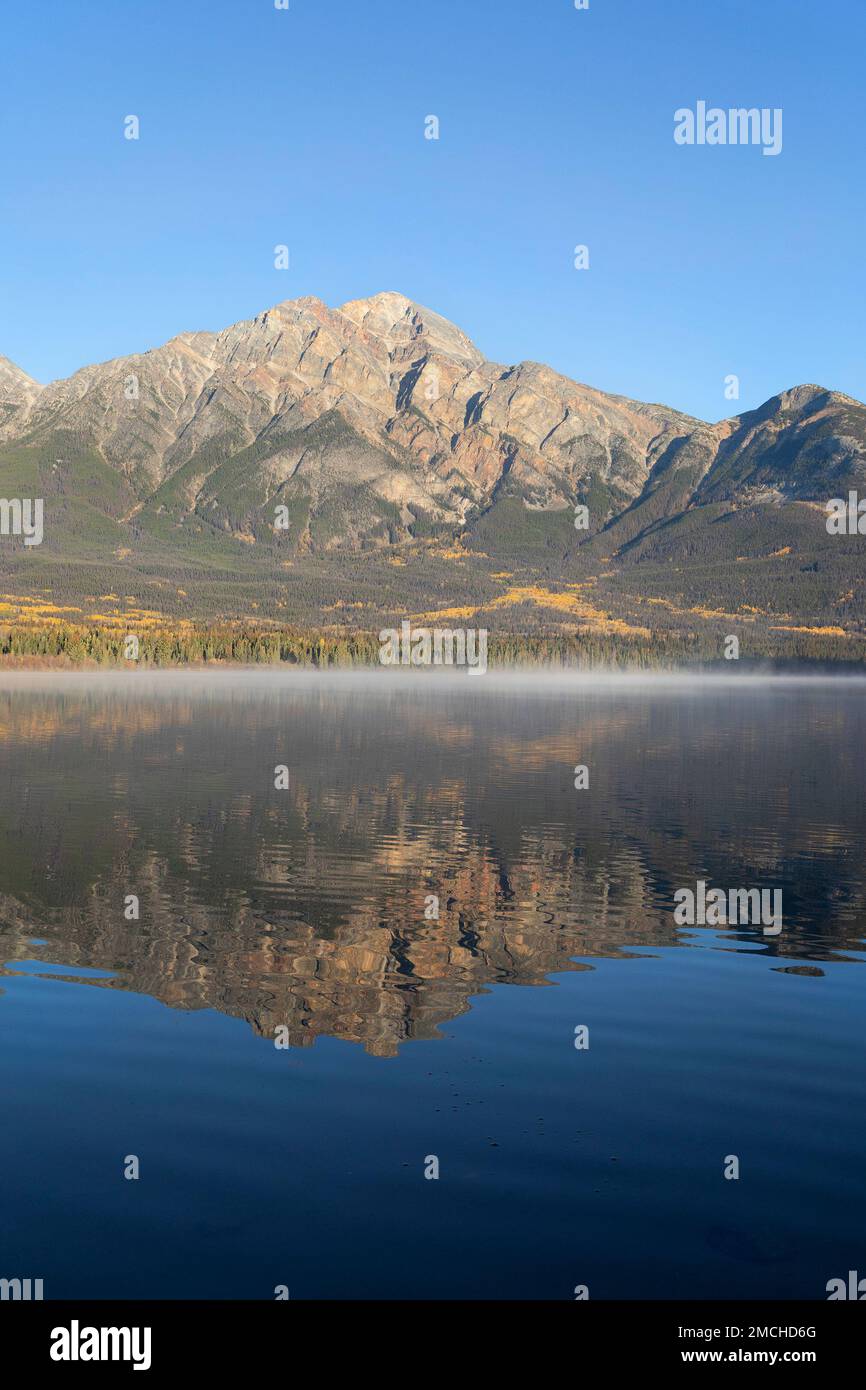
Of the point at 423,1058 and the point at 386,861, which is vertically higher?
the point at 386,861

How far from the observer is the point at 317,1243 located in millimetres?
16984

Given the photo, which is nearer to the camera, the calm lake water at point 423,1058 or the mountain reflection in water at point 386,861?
the calm lake water at point 423,1058

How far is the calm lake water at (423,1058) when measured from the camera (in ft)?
55.7

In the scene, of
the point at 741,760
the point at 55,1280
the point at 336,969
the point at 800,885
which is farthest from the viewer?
the point at 741,760

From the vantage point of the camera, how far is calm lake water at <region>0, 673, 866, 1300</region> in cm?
1697

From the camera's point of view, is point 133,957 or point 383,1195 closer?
point 383,1195

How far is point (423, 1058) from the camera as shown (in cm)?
2456

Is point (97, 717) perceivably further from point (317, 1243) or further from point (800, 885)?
point (317, 1243)

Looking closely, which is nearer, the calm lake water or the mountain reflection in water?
the calm lake water

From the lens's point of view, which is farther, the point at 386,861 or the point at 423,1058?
the point at 386,861

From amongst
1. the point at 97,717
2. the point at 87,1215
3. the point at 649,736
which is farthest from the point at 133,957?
the point at 97,717
